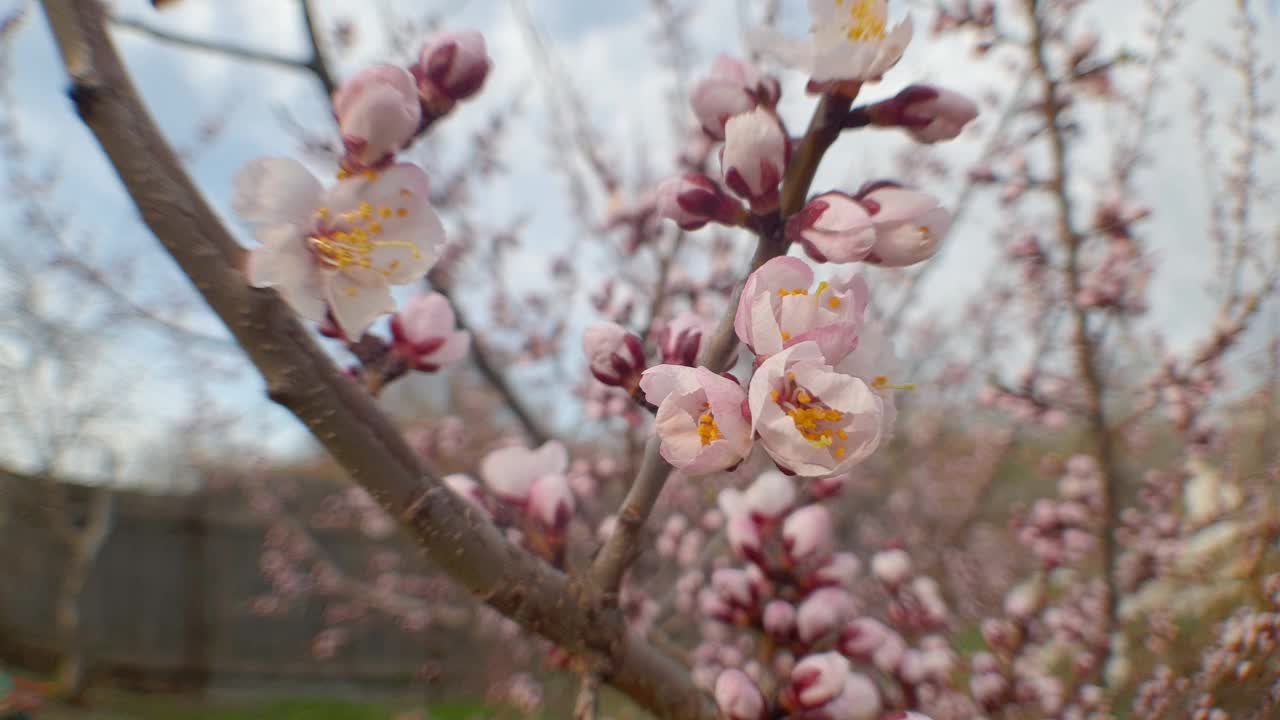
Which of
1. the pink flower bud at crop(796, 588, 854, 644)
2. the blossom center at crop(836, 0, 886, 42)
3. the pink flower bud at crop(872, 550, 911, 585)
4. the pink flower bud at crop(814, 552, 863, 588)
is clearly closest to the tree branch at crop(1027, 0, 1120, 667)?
the pink flower bud at crop(872, 550, 911, 585)

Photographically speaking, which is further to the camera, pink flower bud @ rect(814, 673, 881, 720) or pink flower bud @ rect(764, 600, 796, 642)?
pink flower bud @ rect(764, 600, 796, 642)

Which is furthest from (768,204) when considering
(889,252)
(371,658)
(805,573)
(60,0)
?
(371,658)

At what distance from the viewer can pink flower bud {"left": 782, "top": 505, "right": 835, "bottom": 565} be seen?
119 cm

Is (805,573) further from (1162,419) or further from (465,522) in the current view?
(1162,419)

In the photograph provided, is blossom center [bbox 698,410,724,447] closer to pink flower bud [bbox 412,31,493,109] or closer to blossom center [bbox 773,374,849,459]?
blossom center [bbox 773,374,849,459]

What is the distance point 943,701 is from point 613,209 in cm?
188

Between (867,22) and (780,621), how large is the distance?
2.72ft

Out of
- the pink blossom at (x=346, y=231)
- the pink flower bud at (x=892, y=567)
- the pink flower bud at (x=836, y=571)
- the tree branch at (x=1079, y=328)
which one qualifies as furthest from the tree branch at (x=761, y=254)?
the tree branch at (x=1079, y=328)

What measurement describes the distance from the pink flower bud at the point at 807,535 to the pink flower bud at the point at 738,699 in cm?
36

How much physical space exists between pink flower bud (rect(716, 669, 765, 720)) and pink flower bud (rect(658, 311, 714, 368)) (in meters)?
0.37

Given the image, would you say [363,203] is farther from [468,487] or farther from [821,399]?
[821,399]

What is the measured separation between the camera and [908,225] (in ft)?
2.35

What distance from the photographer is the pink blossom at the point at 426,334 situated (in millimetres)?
963

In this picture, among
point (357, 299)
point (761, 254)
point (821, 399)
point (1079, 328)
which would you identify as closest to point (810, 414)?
point (821, 399)
